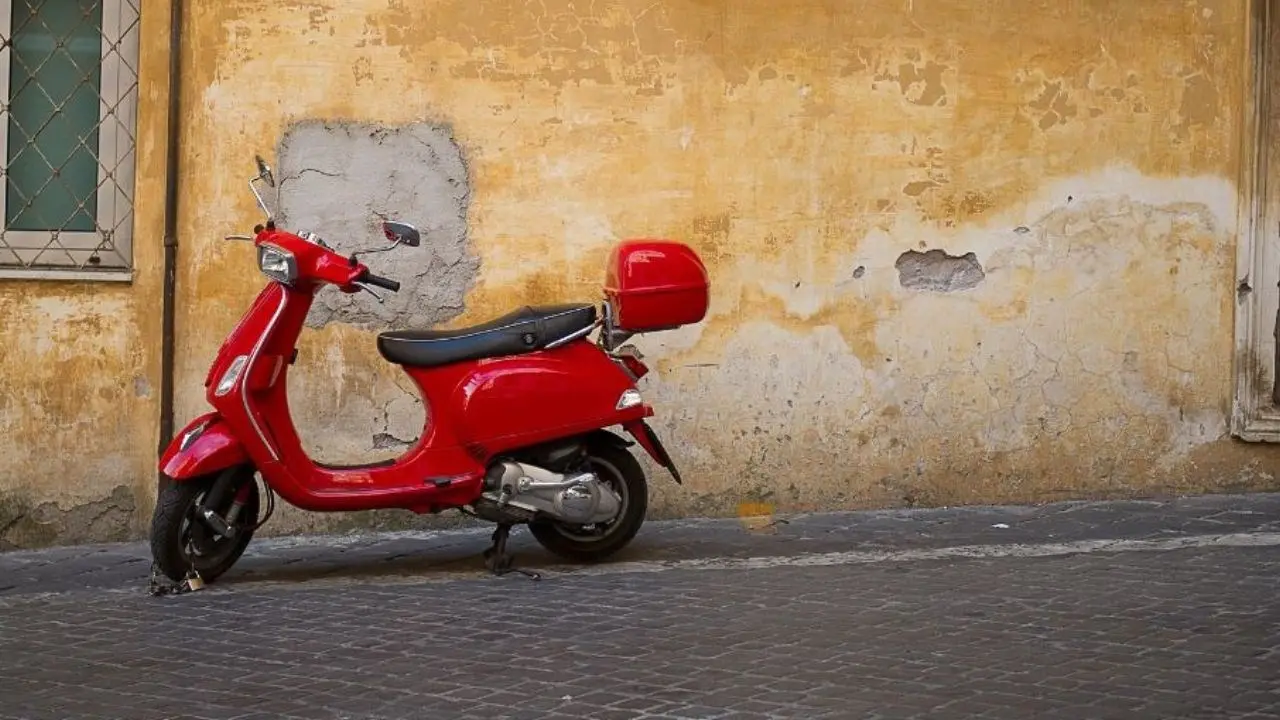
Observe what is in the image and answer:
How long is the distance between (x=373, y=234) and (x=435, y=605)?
83.5 inches

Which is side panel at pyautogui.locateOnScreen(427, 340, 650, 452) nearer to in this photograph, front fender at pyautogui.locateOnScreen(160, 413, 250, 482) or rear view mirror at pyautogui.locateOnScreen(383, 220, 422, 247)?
rear view mirror at pyautogui.locateOnScreen(383, 220, 422, 247)

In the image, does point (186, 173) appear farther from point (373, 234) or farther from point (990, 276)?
point (990, 276)

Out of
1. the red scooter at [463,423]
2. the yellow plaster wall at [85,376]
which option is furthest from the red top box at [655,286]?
the yellow plaster wall at [85,376]

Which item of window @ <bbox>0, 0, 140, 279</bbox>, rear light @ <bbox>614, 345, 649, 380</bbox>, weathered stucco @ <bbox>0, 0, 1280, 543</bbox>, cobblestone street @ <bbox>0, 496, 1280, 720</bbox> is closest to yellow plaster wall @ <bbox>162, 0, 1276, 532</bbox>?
weathered stucco @ <bbox>0, 0, 1280, 543</bbox>

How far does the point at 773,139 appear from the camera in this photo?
8.46 meters

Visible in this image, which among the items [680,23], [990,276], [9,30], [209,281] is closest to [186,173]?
[209,281]

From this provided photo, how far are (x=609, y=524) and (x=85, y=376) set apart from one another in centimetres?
244

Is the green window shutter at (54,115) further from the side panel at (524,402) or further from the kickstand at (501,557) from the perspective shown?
the kickstand at (501,557)

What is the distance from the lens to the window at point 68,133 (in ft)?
26.7

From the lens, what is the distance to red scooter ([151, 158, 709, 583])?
6.96 metres

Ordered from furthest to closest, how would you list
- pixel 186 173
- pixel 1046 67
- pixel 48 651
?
pixel 1046 67 < pixel 186 173 < pixel 48 651

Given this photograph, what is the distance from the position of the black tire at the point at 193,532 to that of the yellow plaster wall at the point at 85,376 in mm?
1151

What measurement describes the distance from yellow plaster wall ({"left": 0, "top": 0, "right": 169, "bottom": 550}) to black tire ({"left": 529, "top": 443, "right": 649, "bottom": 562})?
197 cm

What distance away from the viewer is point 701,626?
20.8 ft
